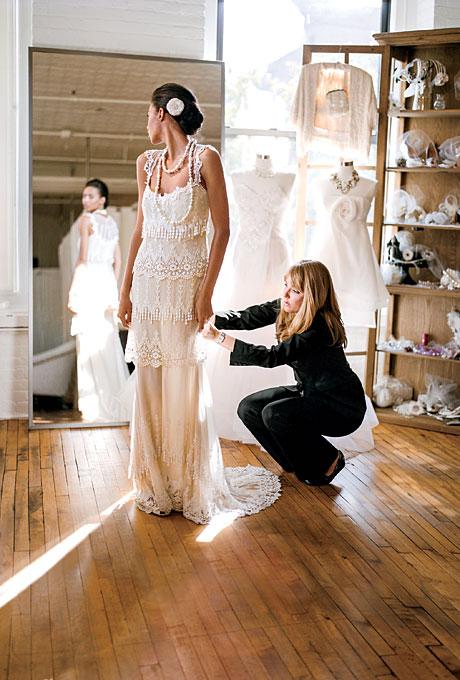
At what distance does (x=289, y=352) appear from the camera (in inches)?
155

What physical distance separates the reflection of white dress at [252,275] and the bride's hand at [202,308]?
4.40 feet

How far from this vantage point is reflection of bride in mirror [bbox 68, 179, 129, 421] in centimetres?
502

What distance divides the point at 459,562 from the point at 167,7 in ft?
11.4

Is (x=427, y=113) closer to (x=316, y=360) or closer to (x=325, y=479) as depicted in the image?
(x=316, y=360)

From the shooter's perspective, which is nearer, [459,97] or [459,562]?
[459,562]

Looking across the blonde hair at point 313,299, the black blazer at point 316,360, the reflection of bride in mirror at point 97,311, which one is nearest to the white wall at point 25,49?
the reflection of bride in mirror at point 97,311

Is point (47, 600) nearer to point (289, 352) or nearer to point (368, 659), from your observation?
point (368, 659)

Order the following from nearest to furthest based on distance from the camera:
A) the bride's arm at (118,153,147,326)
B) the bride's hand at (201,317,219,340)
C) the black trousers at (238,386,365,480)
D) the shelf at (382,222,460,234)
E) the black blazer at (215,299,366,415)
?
1. the bride's hand at (201,317,219,340)
2. the bride's arm at (118,153,147,326)
3. the black blazer at (215,299,366,415)
4. the black trousers at (238,386,365,480)
5. the shelf at (382,222,460,234)

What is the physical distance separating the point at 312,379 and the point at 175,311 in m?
0.84

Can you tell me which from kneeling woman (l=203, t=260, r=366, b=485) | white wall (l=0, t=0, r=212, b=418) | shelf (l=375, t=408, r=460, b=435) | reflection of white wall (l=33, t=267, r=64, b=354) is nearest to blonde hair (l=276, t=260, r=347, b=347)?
kneeling woman (l=203, t=260, r=366, b=485)

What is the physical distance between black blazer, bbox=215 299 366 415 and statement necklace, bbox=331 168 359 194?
4.09ft

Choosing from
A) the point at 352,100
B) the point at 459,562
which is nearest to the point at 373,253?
the point at 352,100

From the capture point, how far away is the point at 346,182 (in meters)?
5.05

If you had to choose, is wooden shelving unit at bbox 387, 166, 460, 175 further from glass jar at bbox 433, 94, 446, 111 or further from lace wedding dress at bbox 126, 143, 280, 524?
lace wedding dress at bbox 126, 143, 280, 524
